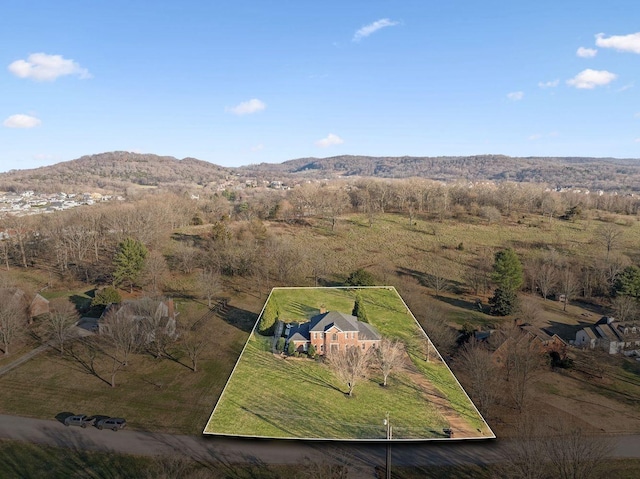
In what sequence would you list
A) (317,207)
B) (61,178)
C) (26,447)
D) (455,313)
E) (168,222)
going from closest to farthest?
1. (26,447)
2. (455,313)
3. (168,222)
4. (317,207)
5. (61,178)

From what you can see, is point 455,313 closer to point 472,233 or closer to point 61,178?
point 472,233

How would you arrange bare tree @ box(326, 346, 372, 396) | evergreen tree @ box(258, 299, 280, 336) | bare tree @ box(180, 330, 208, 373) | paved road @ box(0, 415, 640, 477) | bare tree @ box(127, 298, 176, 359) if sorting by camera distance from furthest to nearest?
bare tree @ box(127, 298, 176, 359), evergreen tree @ box(258, 299, 280, 336), bare tree @ box(180, 330, 208, 373), bare tree @ box(326, 346, 372, 396), paved road @ box(0, 415, 640, 477)

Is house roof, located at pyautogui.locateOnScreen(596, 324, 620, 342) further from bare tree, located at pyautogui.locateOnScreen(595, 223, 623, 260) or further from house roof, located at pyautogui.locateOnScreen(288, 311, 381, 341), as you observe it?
bare tree, located at pyautogui.locateOnScreen(595, 223, 623, 260)

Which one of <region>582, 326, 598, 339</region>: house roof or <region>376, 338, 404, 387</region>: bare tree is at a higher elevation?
<region>376, 338, 404, 387</region>: bare tree

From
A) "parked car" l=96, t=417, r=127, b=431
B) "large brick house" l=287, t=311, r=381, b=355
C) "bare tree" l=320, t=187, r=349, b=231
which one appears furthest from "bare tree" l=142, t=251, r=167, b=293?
"bare tree" l=320, t=187, r=349, b=231

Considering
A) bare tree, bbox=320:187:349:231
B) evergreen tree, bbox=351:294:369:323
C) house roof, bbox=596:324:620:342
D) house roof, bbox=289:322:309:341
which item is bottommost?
house roof, bbox=596:324:620:342

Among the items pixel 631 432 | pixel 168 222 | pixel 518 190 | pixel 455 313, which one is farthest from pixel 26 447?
pixel 518 190
